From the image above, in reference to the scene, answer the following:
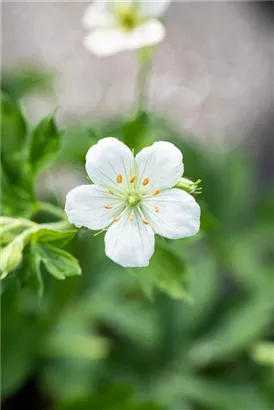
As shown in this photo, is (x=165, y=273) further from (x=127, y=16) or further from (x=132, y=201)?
(x=127, y=16)

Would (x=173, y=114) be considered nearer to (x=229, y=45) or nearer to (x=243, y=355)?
(x=229, y=45)

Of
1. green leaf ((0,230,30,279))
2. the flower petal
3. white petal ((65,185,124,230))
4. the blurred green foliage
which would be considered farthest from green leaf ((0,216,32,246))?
the flower petal

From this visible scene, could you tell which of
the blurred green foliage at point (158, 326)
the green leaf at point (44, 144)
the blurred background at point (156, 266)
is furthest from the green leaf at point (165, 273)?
the blurred green foliage at point (158, 326)

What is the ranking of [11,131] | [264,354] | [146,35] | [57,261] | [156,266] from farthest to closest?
[264,354] → [146,35] → [11,131] → [156,266] → [57,261]

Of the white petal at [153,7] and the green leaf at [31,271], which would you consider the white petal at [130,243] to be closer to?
the green leaf at [31,271]

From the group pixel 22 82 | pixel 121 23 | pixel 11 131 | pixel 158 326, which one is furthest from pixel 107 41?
pixel 158 326

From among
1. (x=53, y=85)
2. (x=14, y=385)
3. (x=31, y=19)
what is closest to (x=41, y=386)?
(x=14, y=385)

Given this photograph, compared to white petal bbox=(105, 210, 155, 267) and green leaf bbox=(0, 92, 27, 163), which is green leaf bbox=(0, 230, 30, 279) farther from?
green leaf bbox=(0, 92, 27, 163)
